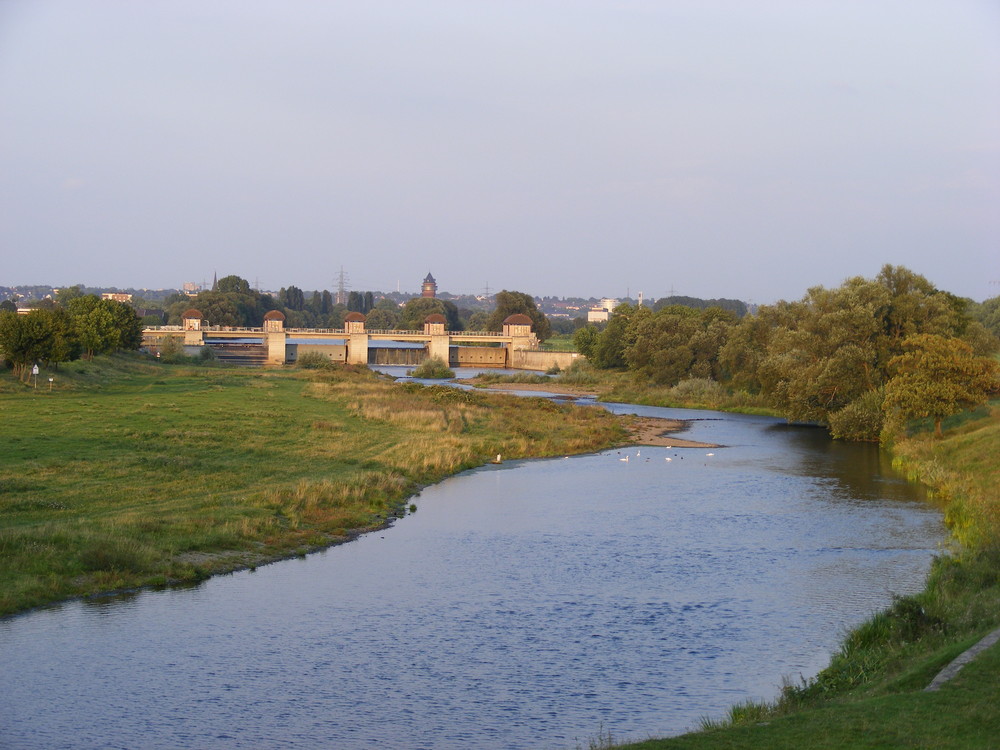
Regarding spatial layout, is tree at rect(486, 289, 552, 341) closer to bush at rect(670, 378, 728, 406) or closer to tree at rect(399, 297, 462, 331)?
tree at rect(399, 297, 462, 331)

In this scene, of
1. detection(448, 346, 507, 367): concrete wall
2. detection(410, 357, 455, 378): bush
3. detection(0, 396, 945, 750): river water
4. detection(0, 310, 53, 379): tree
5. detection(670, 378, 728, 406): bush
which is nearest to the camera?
detection(0, 396, 945, 750): river water

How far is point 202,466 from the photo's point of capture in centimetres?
3131

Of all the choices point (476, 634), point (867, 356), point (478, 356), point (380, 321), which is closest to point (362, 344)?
point (478, 356)

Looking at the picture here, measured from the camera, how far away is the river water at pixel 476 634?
14.3m

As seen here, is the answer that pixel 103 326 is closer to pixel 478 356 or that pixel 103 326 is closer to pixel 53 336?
pixel 53 336

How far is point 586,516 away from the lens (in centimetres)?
3041

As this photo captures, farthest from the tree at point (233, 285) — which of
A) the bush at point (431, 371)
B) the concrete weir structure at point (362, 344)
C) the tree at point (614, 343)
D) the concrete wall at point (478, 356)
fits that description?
the tree at point (614, 343)

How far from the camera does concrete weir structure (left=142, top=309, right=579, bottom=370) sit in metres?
122

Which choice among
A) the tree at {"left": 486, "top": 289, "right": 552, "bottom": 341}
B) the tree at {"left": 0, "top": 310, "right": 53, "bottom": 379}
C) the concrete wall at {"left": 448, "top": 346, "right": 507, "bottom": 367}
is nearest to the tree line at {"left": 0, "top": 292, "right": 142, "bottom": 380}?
the tree at {"left": 0, "top": 310, "right": 53, "bottom": 379}

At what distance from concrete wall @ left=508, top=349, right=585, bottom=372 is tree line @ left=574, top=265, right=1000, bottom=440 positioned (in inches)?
1586

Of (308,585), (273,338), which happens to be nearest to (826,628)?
(308,585)

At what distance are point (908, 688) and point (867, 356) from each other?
44.3 meters

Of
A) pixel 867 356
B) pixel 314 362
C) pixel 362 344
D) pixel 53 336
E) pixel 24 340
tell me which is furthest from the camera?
pixel 362 344

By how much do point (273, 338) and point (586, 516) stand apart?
324 feet
